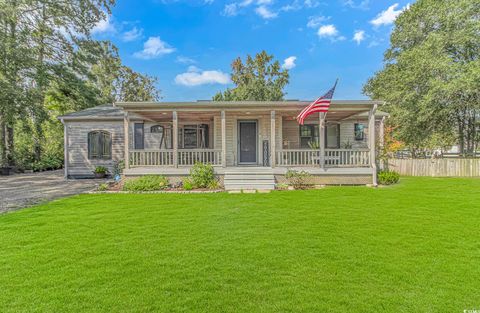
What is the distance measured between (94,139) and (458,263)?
15.3 meters

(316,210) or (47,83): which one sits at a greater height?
(47,83)

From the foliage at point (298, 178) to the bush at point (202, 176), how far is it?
2.93 metres

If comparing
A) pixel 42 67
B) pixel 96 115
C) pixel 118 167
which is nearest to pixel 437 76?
pixel 118 167

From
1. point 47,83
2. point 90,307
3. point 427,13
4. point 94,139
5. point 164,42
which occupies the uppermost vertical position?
point 164,42

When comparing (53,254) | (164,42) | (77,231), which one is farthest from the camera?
(164,42)

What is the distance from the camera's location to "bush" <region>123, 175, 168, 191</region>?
31.3 ft

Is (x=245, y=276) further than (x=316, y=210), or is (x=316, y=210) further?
(x=316, y=210)

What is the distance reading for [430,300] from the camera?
2602mm

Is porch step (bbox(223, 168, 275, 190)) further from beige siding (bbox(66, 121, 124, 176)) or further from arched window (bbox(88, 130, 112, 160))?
arched window (bbox(88, 130, 112, 160))

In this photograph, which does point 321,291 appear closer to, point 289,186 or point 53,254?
point 53,254

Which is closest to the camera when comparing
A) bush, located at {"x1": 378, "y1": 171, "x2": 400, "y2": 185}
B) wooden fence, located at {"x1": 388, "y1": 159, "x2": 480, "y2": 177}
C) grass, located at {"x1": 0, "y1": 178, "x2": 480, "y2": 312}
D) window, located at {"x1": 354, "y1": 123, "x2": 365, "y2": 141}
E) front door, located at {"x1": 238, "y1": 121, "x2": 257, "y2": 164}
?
grass, located at {"x1": 0, "y1": 178, "x2": 480, "y2": 312}

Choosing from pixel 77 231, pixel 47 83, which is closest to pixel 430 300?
pixel 77 231

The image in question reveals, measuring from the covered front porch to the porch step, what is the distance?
0.41m

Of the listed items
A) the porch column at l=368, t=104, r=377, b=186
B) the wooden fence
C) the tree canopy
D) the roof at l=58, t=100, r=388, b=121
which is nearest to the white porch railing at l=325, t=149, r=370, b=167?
the porch column at l=368, t=104, r=377, b=186
